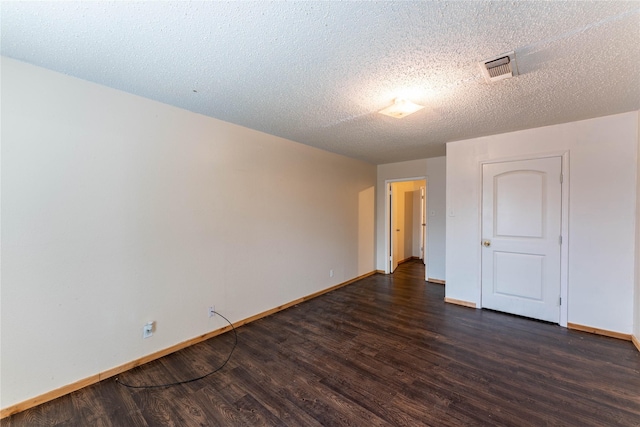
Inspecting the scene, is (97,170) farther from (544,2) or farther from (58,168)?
(544,2)

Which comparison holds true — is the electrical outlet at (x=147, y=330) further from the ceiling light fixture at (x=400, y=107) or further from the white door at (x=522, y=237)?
the white door at (x=522, y=237)

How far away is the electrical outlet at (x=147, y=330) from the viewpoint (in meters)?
2.28

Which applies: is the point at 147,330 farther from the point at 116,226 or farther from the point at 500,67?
the point at 500,67

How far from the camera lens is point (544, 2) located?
1.23 m

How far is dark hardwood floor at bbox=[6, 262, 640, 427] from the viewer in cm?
167

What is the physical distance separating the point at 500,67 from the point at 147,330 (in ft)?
11.8

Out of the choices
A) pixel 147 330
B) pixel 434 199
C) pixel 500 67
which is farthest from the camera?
pixel 434 199

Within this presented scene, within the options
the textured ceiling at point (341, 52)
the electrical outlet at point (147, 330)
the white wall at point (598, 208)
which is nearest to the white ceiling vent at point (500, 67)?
the textured ceiling at point (341, 52)

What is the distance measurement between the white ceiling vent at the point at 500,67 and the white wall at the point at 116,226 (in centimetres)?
245

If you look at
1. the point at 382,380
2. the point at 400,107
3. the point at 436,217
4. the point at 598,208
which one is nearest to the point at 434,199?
the point at 436,217

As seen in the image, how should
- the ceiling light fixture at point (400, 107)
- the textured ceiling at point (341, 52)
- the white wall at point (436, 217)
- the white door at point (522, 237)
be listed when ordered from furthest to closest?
the white wall at point (436, 217) < the white door at point (522, 237) < the ceiling light fixture at point (400, 107) < the textured ceiling at point (341, 52)

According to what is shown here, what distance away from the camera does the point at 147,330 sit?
230 centimetres

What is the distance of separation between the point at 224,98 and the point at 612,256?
4352 millimetres

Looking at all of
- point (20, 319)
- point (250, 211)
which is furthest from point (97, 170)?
point (250, 211)
